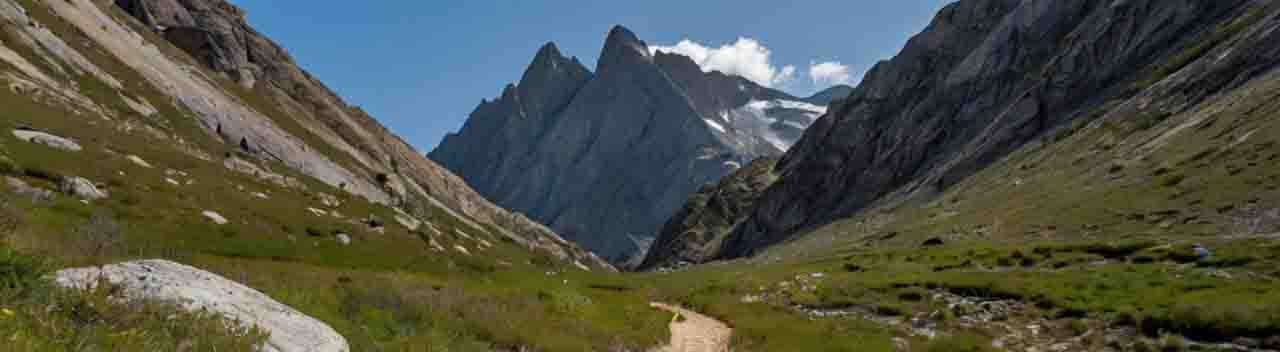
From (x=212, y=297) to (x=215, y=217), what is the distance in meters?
25.5

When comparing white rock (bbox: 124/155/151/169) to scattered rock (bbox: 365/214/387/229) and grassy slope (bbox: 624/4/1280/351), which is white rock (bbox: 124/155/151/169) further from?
grassy slope (bbox: 624/4/1280/351)

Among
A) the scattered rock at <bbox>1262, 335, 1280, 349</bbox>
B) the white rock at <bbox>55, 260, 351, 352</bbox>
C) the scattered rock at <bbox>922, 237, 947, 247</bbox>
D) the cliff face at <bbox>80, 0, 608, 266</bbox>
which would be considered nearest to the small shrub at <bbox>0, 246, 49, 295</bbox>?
the white rock at <bbox>55, 260, 351, 352</bbox>

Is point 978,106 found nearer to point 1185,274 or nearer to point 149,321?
point 1185,274

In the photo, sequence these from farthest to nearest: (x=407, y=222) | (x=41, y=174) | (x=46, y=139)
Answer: (x=407, y=222) < (x=46, y=139) < (x=41, y=174)

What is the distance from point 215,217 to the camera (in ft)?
95.5

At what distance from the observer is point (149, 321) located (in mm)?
6168

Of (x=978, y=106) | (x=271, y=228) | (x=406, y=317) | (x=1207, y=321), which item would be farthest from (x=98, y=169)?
(x=978, y=106)

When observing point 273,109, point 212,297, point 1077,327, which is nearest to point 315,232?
point 212,297

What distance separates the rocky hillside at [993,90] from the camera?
74.2 meters

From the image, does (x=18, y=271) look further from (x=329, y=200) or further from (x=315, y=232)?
(x=329, y=200)

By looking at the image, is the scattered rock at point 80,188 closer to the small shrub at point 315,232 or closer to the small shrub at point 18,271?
the small shrub at point 315,232

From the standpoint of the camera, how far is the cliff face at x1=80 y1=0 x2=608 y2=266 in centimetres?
6969

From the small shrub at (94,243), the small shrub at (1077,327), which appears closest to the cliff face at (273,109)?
the small shrub at (94,243)

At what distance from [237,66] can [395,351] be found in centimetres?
11595
